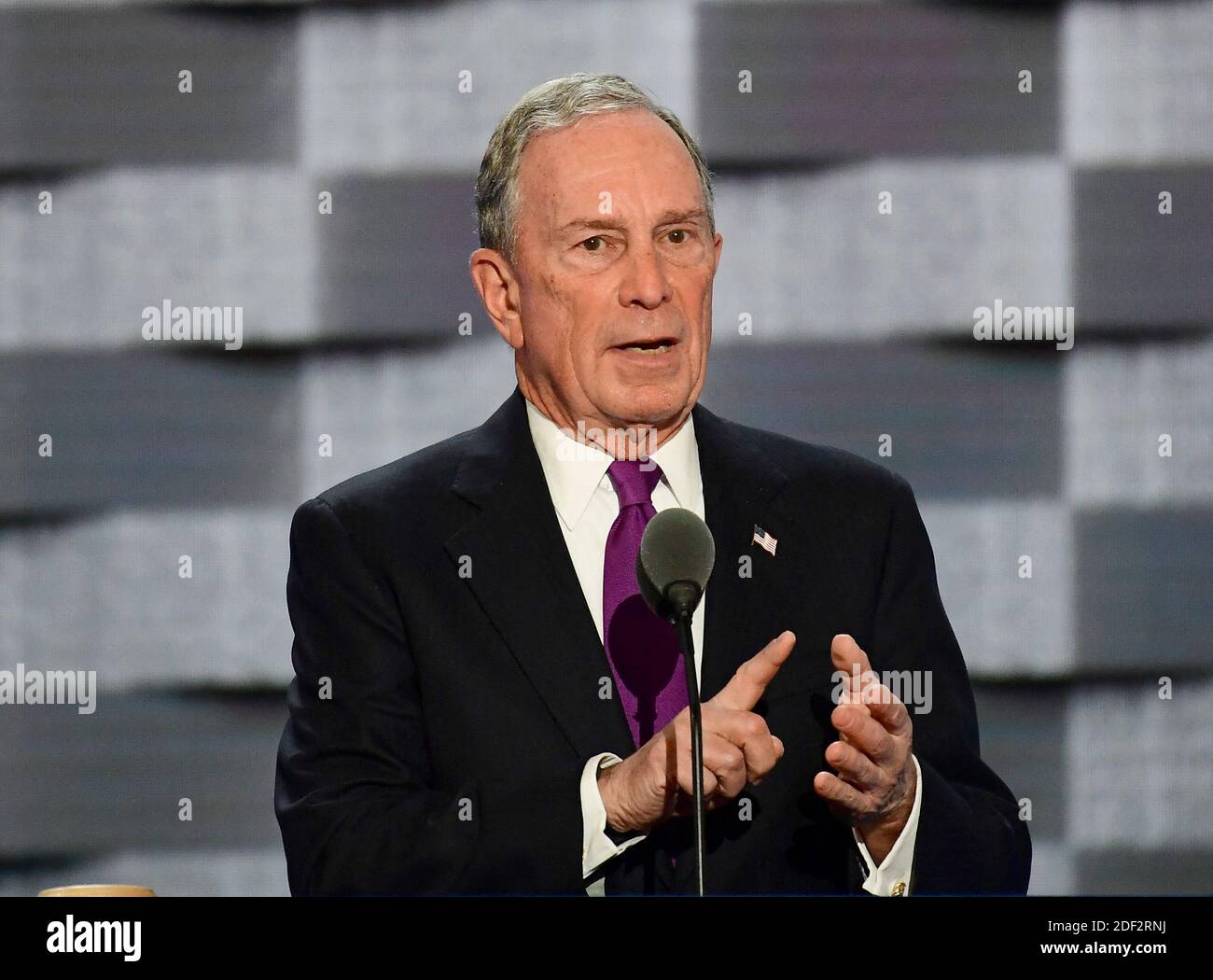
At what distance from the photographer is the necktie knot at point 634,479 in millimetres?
2307

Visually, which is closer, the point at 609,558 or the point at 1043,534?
the point at 609,558

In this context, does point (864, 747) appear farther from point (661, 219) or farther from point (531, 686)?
point (661, 219)

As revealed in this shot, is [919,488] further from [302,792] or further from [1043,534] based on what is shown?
[302,792]

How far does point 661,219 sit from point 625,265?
0.08 m

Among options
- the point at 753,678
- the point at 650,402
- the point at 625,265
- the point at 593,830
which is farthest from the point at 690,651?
the point at 625,265

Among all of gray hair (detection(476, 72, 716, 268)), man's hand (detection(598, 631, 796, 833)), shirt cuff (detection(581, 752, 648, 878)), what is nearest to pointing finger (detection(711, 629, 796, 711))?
man's hand (detection(598, 631, 796, 833))

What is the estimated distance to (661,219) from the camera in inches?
92.0

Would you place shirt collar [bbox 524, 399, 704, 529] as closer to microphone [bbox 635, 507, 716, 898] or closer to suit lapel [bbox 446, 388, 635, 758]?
suit lapel [bbox 446, 388, 635, 758]

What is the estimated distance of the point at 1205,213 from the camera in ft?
9.27

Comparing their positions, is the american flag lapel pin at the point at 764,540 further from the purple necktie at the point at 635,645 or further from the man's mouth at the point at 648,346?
the man's mouth at the point at 648,346

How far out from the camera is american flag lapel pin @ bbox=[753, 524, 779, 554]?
7.57 ft

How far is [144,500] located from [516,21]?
3.51 feet
